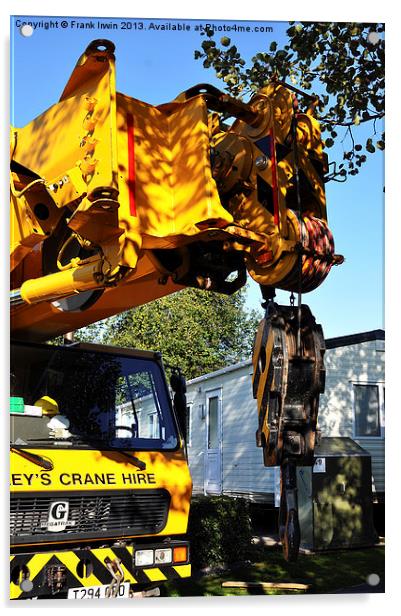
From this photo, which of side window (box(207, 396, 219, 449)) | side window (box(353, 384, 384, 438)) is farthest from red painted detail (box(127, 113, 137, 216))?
side window (box(207, 396, 219, 449))

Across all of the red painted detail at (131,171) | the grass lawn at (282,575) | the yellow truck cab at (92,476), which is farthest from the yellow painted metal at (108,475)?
the red painted detail at (131,171)

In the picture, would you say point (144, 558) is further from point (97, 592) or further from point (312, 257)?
point (312, 257)

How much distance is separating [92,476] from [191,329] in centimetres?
361

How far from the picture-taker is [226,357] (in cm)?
966

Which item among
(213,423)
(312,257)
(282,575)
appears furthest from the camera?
(213,423)

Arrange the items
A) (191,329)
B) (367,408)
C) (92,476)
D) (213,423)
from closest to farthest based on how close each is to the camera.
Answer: (92,476)
(191,329)
(367,408)
(213,423)

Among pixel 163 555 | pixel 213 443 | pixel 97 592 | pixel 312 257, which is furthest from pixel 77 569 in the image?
pixel 213 443

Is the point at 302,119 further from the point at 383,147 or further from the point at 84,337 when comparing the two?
the point at 84,337

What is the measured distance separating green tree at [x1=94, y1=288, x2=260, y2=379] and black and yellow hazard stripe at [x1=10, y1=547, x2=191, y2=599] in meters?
1.25

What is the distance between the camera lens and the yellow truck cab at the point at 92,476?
3.56 m

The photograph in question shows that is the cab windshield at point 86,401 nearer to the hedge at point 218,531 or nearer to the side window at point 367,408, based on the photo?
the hedge at point 218,531

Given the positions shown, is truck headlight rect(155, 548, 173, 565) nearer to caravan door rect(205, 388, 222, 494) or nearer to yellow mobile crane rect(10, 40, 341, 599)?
yellow mobile crane rect(10, 40, 341, 599)

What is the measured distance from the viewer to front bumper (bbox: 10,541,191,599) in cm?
348

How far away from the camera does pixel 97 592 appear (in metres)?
3.62
